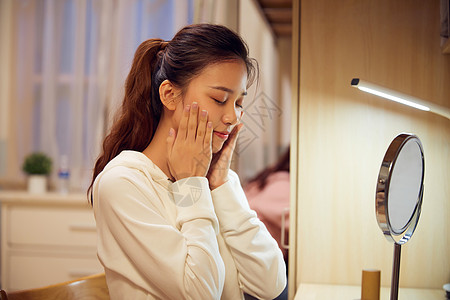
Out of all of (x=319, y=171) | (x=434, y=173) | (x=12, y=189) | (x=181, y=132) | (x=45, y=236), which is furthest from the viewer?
(x=12, y=189)

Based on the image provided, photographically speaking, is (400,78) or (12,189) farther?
(12,189)

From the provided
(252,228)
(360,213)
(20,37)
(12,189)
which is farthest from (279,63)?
(252,228)

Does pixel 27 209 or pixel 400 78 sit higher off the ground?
pixel 400 78

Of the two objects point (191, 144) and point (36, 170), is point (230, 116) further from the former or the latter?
point (36, 170)

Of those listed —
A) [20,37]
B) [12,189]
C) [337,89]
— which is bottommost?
[12,189]

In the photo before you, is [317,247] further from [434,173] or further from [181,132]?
[181,132]

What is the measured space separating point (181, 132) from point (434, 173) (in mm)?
647

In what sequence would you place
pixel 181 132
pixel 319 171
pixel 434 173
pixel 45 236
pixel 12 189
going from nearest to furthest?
pixel 181 132 → pixel 434 173 → pixel 319 171 → pixel 45 236 → pixel 12 189

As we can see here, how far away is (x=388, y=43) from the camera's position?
4.42 feet

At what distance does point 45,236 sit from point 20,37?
4.01ft

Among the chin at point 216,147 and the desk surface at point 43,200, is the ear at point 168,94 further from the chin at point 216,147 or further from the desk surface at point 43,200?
the desk surface at point 43,200

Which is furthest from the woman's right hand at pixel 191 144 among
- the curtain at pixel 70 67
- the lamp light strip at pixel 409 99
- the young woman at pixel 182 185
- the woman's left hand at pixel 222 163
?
the curtain at pixel 70 67

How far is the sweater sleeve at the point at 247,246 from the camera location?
1.17 m

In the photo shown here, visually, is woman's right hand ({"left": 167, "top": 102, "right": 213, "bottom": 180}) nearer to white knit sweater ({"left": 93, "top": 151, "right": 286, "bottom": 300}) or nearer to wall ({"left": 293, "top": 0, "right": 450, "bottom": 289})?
white knit sweater ({"left": 93, "top": 151, "right": 286, "bottom": 300})
